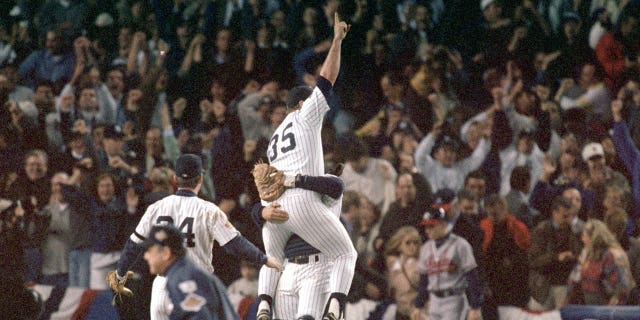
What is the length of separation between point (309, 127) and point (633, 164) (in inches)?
217

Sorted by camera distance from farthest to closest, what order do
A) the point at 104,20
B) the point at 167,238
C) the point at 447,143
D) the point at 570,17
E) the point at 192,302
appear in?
1. the point at 104,20
2. the point at 570,17
3. the point at 447,143
4. the point at 167,238
5. the point at 192,302

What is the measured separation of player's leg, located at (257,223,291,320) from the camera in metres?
7.84

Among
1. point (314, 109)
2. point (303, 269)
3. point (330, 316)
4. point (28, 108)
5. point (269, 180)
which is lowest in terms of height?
point (330, 316)

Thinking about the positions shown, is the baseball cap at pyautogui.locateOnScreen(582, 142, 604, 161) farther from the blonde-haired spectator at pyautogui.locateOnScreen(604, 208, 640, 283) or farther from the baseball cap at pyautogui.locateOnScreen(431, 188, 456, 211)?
the baseball cap at pyautogui.locateOnScreen(431, 188, 456, 211)

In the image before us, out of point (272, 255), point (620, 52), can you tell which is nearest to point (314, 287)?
point (272, 255)

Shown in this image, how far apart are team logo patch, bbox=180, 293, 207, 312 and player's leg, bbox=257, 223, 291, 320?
1236mm

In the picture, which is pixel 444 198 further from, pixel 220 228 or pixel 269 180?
pixel 269 180

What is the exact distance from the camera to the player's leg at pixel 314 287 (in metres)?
7.67

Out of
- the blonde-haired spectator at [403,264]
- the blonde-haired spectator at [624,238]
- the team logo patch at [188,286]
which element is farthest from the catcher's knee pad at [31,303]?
the blonde-haired spectator at [624,238]

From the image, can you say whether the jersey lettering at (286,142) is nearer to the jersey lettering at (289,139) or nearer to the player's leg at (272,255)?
the jersey lettering at (289,139)

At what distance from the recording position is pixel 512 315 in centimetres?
1049

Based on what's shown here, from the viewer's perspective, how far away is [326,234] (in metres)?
7.75

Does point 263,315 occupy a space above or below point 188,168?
below

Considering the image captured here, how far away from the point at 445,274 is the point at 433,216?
55 cm
